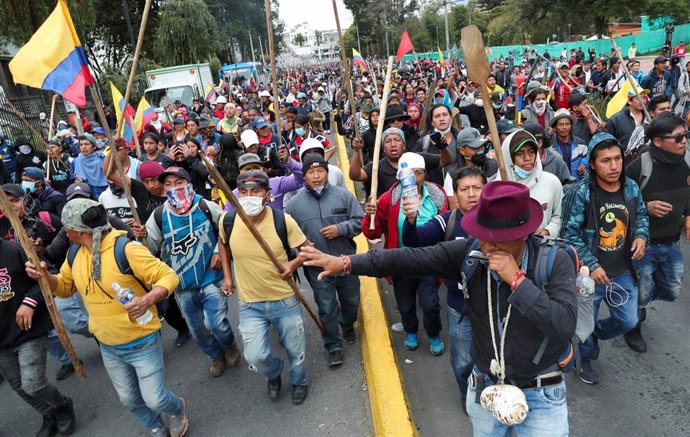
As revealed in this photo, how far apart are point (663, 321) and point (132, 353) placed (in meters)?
4.48

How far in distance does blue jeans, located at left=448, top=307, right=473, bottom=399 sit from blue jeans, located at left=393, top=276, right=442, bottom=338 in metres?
0.61

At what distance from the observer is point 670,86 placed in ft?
34.6

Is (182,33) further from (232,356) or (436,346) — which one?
(436,346)

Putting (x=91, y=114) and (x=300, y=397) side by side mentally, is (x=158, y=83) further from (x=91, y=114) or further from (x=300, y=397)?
(x=300, y=397)

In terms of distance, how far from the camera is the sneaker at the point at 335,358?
411 cm

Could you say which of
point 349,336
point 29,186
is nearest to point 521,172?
point 349,336

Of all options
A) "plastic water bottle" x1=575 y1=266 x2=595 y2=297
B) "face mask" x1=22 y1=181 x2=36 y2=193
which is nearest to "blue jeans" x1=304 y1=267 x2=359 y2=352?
"plastic water bottle" x1=575 y1=266 x2=595 y2=297

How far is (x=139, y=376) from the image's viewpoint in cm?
318

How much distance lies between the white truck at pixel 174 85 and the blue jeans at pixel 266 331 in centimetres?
1742

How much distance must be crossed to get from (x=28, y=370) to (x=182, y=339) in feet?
5.12

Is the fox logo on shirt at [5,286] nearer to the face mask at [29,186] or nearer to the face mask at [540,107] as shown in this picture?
the face mask at [29,186]

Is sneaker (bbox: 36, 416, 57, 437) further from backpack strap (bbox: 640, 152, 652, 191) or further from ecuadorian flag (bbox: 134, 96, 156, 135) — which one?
ecuadorian flag (bbox: 134, 96, 156, 135)

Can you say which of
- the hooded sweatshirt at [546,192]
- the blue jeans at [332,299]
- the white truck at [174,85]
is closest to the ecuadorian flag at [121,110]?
the blue jeans at [332,299]

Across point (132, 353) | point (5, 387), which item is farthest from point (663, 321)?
point (5, 387)
